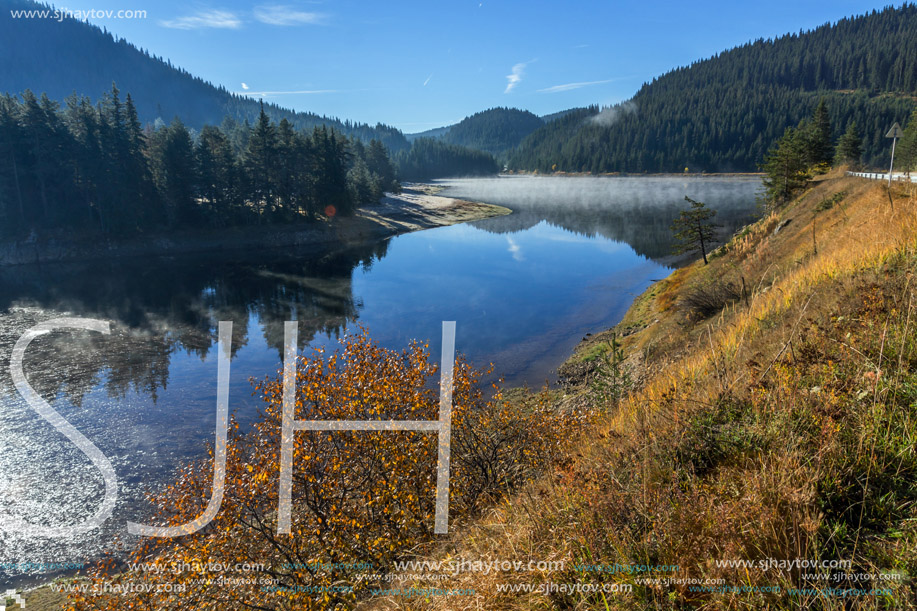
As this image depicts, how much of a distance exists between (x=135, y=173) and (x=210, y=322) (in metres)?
37.3

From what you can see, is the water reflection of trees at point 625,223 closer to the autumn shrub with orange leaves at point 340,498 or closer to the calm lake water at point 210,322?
the calm lake water at point 210,322

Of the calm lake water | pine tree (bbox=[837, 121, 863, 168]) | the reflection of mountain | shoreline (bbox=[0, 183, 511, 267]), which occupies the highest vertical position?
pine tree (bbox=[837, 121, 863, 168])

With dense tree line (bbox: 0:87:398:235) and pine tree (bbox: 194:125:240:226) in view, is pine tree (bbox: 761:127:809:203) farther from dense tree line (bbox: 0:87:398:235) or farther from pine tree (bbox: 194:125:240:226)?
pine tree (bbox: 194:125:240:226)

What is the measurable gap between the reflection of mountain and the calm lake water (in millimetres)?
1430

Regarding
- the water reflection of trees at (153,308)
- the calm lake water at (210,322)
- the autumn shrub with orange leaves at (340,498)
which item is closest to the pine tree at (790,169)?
the calm lake water at (210,322)

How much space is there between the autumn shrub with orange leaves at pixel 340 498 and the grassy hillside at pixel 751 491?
7.08ft

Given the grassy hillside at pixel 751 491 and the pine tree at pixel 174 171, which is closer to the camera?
the grassy hillside at pixel 751 491

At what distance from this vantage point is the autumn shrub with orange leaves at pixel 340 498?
24.2 ft

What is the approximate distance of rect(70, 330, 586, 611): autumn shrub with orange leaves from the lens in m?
7.37

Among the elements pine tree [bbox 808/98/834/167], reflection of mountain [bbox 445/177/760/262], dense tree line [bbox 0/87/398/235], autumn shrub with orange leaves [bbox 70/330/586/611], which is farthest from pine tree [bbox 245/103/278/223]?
pine tree [bbox 808/98/834/167]

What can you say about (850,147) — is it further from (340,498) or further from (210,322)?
(340,498)

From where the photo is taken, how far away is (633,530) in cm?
370

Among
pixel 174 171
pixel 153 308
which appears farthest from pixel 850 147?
pixel 174 171

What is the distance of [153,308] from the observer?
37.6m
